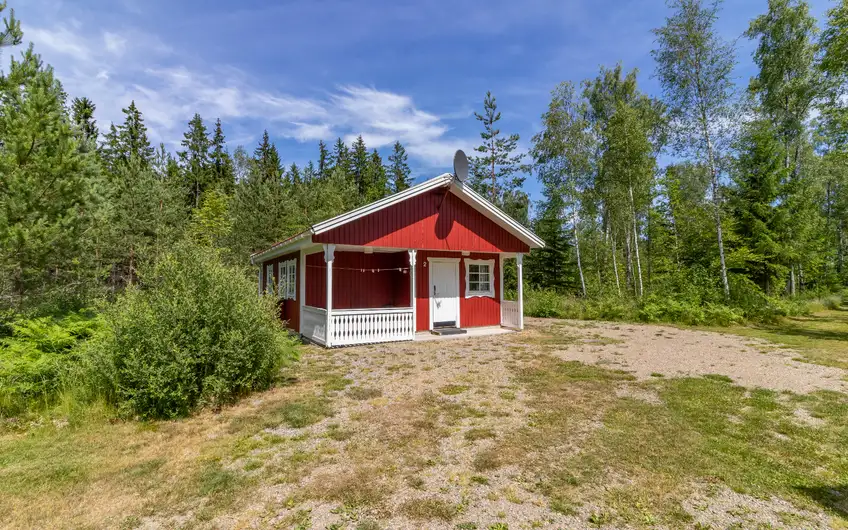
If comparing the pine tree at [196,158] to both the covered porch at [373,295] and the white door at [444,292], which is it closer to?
the covered porch at [373,295]

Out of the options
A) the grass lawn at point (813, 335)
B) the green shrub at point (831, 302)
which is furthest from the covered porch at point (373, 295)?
the green shrub at point (831, 302)

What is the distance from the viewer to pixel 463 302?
12.5 m

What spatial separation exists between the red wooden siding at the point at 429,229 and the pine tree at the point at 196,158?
32.5m

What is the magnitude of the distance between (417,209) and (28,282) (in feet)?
34.5

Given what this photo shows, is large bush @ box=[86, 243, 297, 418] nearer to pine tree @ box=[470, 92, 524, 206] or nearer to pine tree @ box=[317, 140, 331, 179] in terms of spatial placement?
pine tree @ box=[470, 92, 524, 206]

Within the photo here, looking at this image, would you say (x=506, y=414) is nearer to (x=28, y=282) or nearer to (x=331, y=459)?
(x=331, y=459)

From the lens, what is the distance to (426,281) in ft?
39.1

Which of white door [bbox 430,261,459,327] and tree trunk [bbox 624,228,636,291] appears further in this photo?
tree trunk [bbox 624,228,636,291]

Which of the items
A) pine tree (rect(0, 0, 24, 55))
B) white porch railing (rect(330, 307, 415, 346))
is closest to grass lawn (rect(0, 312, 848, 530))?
white porch railing (rect(330, 307, 415, 346))

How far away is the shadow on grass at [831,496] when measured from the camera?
2725mm

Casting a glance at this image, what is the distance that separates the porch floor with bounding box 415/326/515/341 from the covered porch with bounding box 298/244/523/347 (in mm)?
154

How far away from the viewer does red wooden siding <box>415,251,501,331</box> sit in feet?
38.7

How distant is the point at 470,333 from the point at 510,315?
6.73 ft

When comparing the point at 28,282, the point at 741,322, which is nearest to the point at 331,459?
the point at 28,282
